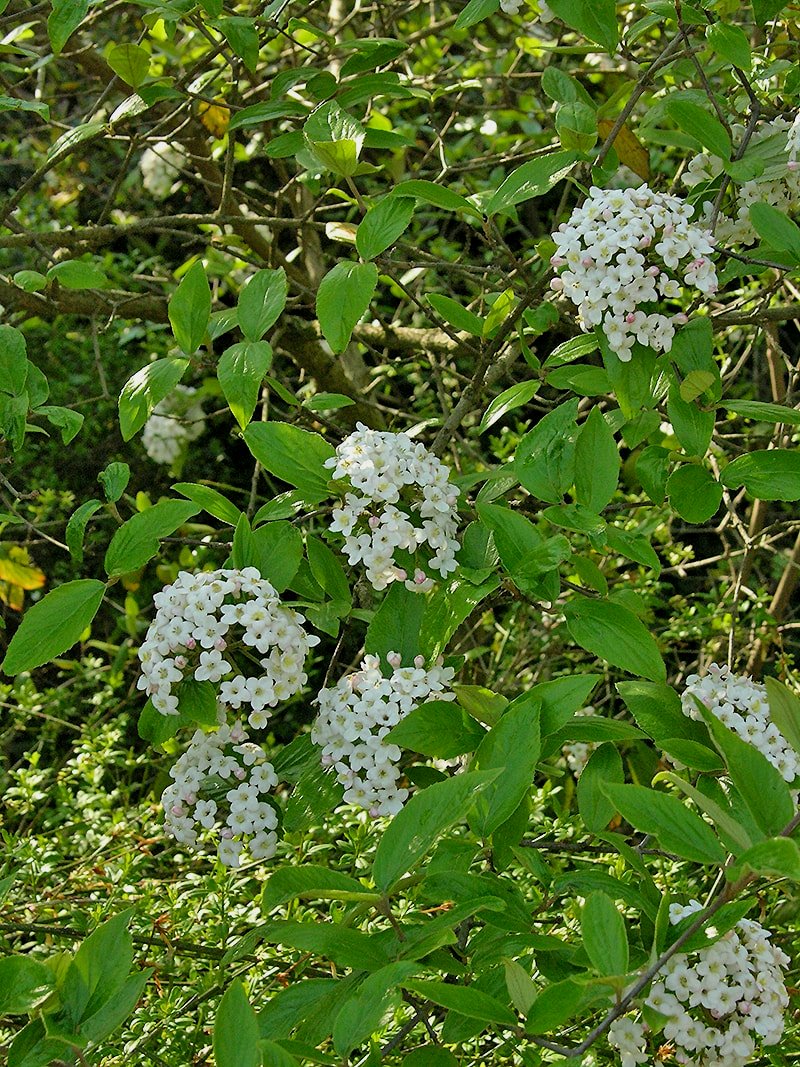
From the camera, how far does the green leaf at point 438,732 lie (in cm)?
114

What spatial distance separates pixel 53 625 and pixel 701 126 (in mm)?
943

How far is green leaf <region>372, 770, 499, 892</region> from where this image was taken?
943 millimetres

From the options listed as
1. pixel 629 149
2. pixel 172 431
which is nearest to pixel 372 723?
pixel 629 149

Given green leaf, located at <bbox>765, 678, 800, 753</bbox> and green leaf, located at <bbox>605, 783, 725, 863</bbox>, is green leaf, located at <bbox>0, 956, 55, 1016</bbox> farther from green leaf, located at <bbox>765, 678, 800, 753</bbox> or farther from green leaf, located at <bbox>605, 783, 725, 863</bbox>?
green leaf, located at <bbox>765, 678, 800, 753</bbox>

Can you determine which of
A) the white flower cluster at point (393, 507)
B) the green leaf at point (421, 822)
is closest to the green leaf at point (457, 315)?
the white flower cluster at point (393, 507)

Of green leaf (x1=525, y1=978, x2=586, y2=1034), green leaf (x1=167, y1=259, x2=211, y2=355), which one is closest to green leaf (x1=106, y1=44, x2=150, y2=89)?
green leaf (x1=167, y1=259, x2=211, y2=355)

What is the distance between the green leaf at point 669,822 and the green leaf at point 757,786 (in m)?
0.04

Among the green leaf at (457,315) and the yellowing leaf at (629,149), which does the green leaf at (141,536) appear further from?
the yellowing leaf at (629,149)

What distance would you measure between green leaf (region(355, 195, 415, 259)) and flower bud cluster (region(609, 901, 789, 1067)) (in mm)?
792

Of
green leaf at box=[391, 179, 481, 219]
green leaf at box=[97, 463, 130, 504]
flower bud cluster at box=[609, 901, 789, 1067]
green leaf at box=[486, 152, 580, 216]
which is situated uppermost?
green leaf at box=[391, 179, 481, 219]

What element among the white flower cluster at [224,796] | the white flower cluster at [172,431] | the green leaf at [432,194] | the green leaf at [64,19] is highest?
the green leaf at [64,19]

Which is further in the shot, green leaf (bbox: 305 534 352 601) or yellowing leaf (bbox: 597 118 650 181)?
yellowing leaf (bbox: 597 118 650 181)

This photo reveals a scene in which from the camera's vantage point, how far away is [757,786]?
3.10ft

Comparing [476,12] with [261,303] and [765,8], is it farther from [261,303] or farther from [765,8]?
[261,303]
